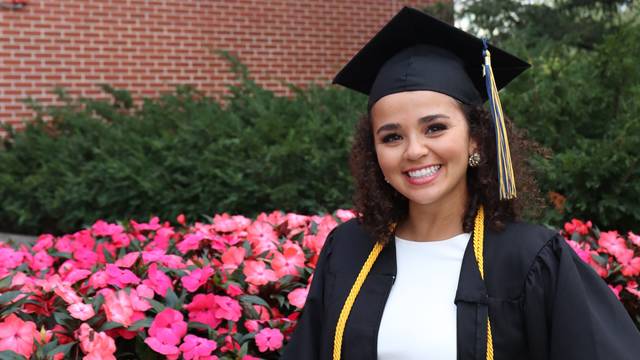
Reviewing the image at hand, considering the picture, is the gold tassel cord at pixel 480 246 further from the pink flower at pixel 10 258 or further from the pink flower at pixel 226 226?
the pink flower at pixel 10 258

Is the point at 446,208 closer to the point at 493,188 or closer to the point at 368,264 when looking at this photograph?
the point at 493,188

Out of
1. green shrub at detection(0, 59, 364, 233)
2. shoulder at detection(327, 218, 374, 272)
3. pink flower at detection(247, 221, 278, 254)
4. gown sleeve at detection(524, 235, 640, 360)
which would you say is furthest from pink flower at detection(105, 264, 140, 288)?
green shrub at detection(0, 59, 364, 233)

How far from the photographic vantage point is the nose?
1784mm

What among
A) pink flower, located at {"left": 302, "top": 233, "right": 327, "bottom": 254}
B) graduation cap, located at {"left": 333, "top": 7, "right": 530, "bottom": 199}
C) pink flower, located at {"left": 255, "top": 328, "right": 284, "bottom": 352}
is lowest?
pink flower, located at {"left": 255, "top": 328, "right": 284, "bottom": 352}

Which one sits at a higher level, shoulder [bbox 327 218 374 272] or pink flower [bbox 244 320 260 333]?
shoulder [bbox 327 218 374 272]

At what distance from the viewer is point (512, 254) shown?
1726mm

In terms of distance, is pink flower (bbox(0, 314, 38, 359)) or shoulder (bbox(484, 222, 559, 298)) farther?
pink flower (bbox(0, 314, 38, 359))

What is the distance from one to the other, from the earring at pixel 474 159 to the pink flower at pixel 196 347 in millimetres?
849

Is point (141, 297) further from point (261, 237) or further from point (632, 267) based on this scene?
point (632, 267)

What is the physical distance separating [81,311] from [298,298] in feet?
2.09

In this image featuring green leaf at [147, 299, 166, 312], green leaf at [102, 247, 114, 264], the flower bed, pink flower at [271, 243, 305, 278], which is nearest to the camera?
the flower bed

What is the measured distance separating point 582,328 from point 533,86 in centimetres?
361

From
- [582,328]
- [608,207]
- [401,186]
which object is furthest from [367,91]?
[608,207]

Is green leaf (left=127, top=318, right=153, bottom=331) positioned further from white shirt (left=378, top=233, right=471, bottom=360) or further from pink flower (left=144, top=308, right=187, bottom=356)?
white shirt (left=378, top=233, right=471, bottom=360)
